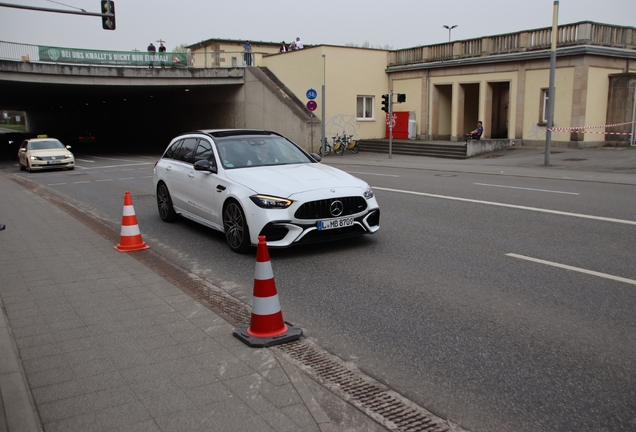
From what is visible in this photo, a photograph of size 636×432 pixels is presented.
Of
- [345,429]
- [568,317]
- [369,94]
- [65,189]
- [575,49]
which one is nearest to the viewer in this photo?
[345,429]

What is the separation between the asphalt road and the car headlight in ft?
2.43

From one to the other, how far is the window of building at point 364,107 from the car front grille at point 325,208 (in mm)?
29254

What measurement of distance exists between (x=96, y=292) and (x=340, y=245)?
3443 millimetres

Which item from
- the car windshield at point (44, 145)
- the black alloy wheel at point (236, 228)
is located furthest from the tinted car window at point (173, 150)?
the car windshield at point (44, 145)

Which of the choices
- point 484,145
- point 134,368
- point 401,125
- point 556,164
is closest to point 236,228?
point 134,368

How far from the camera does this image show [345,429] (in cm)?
339

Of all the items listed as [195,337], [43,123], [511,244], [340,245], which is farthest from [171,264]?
[43,123]

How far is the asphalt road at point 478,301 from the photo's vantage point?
383cm

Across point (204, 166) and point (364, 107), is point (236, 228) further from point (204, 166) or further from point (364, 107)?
point (364, 107)

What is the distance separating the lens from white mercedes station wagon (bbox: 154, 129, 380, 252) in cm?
741

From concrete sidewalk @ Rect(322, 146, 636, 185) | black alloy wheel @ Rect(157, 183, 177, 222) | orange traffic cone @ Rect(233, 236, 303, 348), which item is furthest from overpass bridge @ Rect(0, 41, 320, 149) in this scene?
orange traffic cone @ Rect(233, 236, 303, 348)

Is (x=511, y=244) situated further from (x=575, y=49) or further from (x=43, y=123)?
(x=43, y=123)

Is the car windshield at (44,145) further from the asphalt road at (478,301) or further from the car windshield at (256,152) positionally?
the car windshield at (256,152)

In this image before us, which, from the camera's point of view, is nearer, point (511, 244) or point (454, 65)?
point (511, 244)
